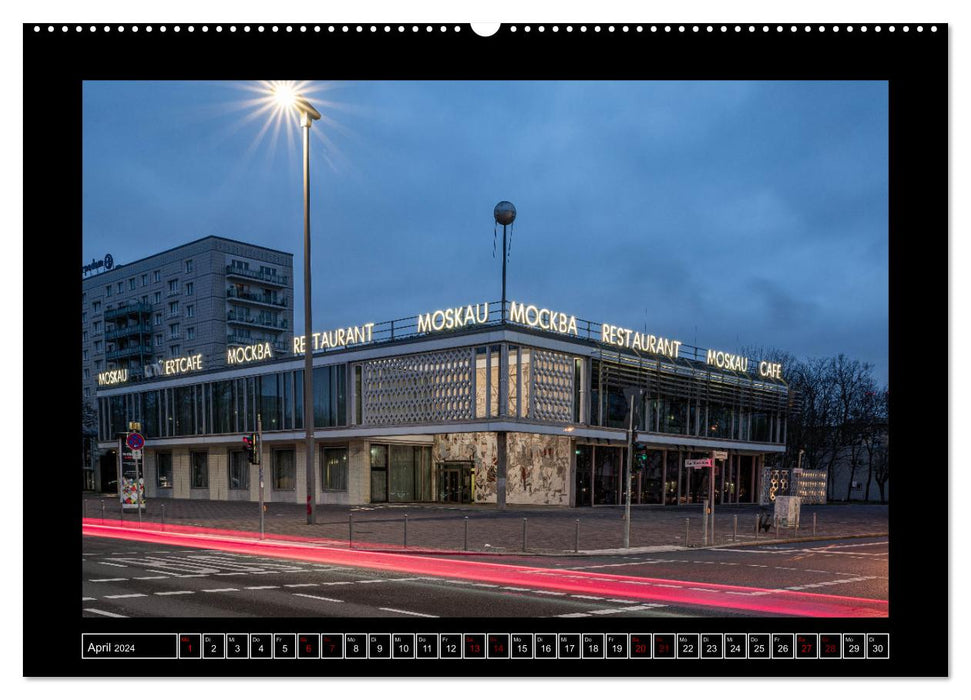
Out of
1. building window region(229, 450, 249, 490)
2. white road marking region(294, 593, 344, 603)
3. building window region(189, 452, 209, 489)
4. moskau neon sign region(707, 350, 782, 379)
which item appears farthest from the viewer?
building window region(189, 452, 209, 489)

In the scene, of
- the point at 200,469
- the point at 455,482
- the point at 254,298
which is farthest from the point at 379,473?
the point at 254,298

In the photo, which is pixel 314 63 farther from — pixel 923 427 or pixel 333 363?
pixel 333 363

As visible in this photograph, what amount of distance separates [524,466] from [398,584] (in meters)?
32.8

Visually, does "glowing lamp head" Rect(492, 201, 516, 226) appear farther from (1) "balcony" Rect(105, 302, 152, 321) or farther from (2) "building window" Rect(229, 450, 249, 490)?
(1) "balcony" Rect(105, 302, 152, 321)

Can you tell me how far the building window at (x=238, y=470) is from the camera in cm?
5959

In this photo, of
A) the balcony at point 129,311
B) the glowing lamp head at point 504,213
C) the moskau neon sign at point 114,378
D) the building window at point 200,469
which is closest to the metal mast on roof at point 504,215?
the glowing lamp head at point 504,213

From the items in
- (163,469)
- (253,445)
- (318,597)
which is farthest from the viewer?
(163,469)

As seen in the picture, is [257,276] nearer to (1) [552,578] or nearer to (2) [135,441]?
(2) [135,441]

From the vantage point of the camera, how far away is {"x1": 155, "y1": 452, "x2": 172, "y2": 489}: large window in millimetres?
67438

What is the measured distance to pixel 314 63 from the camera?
466cm

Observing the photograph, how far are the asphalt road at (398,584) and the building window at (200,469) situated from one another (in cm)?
4058

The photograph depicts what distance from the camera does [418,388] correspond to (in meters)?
47.4

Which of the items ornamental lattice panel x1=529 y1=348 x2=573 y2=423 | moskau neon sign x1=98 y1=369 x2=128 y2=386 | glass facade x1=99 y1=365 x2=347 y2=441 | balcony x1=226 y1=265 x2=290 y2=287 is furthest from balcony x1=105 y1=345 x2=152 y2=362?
ornamental lattice panel x1=529 y1=348 x2=573 y2=423

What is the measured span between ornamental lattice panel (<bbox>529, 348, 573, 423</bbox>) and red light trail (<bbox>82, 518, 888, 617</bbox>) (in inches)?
817
